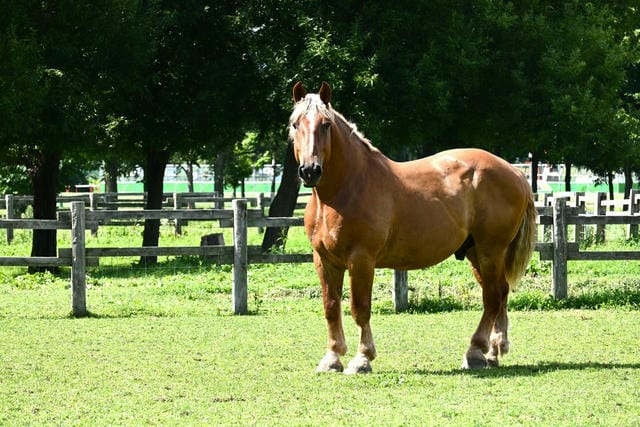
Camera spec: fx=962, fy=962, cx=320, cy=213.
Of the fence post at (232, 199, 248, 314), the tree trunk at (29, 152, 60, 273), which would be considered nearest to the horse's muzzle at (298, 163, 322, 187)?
the fence post at (232, 199, 248, 314)

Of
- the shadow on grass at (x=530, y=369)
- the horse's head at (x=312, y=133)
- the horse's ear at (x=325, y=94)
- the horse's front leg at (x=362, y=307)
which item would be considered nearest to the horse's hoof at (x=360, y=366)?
the horse's front leg at (x=362, y=307)

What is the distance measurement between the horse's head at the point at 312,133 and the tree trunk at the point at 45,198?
12064 mm

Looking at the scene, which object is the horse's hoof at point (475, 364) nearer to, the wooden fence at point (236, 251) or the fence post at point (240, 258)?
the wooden fence at point (236, 251)

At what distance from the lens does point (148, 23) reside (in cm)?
1814

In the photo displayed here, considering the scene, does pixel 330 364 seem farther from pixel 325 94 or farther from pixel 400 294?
pixel 400 294

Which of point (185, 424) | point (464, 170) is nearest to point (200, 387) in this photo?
point (185, 424)

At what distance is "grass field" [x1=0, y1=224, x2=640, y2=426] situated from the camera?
675 centimetres

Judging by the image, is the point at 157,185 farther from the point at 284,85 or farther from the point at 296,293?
the point at 296,293

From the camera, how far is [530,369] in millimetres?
8422

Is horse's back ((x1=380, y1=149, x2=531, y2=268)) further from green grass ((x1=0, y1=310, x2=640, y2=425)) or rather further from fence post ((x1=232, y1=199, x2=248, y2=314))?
fence post ((x1=232, y1=199, x2=248, y2=314))

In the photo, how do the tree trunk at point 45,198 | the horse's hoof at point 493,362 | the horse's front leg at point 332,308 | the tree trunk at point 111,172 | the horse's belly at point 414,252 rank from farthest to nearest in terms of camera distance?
the tree trunk at point 111,172 < the tree trunk at point 45,198 < the horse's hoof at point 493,362 < the horse's belly at point 414,252 < the horse's front leg at point 332,308

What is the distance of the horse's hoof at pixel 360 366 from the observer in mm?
8141

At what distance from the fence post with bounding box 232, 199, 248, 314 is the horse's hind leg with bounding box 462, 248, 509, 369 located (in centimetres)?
448

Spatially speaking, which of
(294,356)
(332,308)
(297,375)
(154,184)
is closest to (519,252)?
(332,308)
